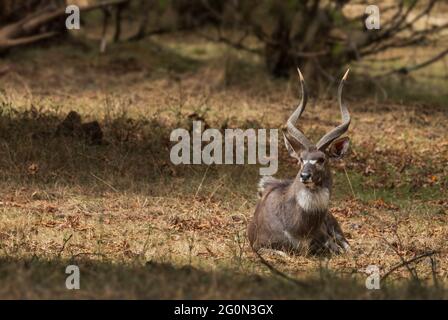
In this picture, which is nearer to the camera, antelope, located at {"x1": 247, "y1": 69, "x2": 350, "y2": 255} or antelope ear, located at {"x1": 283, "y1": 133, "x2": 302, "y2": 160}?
antelope, located at {"x1": 247, "y1": 69, "x2": 350, "y2": 255}

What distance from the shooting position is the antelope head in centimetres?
879

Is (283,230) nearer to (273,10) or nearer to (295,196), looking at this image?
(295,196)

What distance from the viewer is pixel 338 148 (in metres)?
9.27

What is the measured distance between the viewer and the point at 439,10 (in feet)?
69.4

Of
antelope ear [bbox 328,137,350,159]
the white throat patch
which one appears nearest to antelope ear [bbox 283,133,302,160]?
antelope ear [bbox 328,137,350,159]

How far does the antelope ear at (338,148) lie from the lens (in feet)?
30.1

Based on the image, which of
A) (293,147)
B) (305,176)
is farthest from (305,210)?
(293,147)

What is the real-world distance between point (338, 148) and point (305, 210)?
0.69 metres

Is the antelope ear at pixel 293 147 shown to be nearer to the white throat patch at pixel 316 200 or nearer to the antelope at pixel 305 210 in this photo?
the antelope at pixel 305 210

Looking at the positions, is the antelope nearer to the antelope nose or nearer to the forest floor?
the antelope nose

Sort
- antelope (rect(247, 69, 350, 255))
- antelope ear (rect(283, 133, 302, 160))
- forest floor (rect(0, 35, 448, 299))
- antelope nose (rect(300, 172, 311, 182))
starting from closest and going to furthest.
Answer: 1. forest floor (rect(0, 35, 448, 299))
2. antelope nose (rect(300, 172, 311, 182))
3. antelope (rect(247, 69, 350, 255))
4. antelope ear (rect(283, 133, 302, 160))

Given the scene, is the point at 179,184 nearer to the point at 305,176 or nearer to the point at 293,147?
the point at 293,147

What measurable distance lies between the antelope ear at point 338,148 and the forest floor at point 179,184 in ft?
2.74
